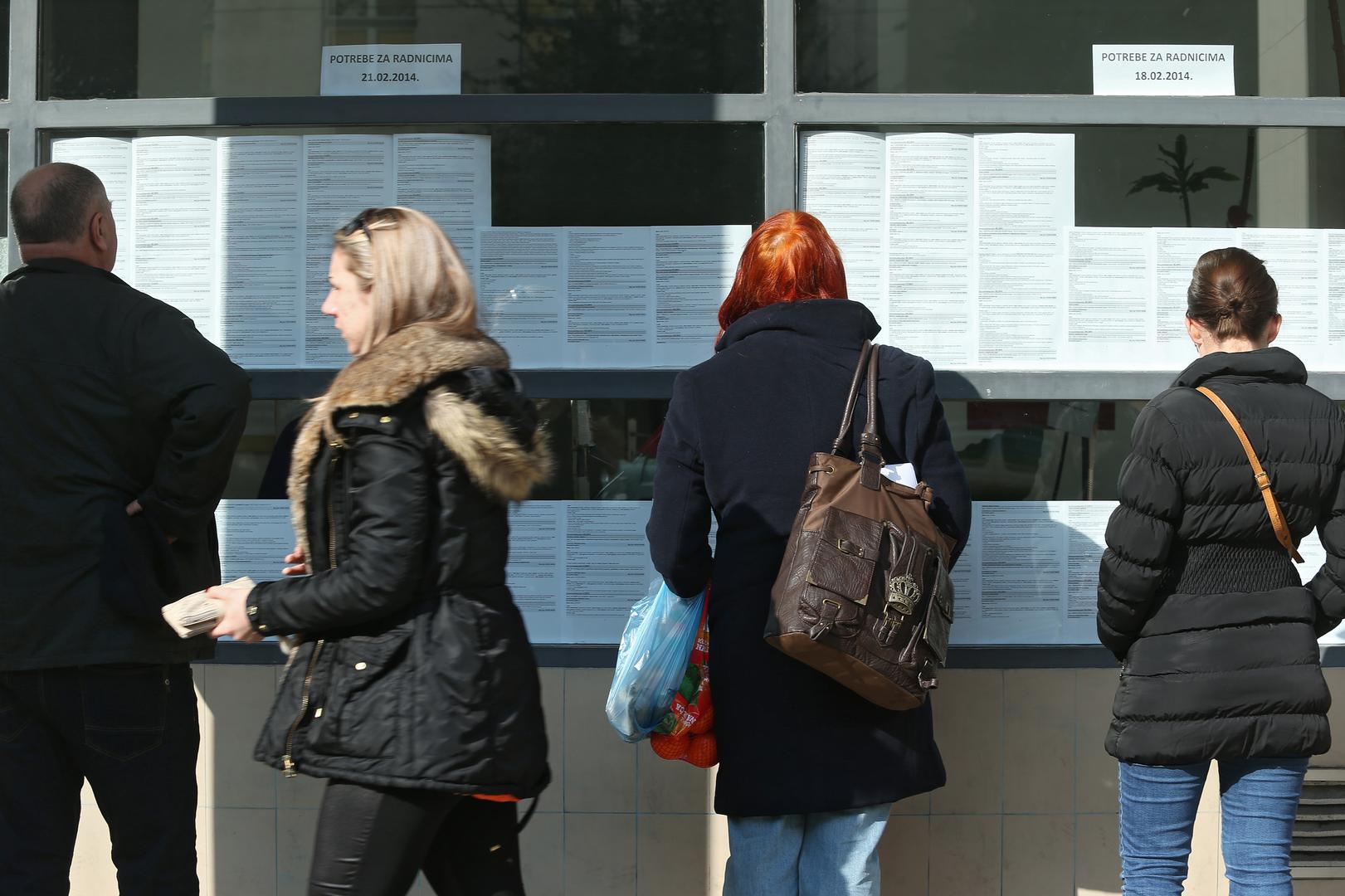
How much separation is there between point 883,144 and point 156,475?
224 centimetres

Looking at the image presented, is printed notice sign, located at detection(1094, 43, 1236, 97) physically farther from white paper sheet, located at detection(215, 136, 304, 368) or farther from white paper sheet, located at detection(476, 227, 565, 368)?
white paper sheet, located at detection(215, 136, 304, 368)

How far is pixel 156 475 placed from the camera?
3.16m

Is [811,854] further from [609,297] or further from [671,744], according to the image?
[609,297]

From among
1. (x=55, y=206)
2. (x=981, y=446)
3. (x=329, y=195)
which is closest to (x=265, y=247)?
(x=329, y=195)

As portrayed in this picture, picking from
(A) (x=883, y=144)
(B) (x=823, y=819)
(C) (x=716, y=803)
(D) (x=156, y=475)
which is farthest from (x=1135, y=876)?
(D) (x=156, y=475)

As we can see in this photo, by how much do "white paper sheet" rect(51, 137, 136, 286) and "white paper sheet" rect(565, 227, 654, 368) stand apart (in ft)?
4.39

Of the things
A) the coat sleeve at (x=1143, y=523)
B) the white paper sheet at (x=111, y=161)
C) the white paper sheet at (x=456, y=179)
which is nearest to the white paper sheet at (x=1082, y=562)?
the coat sleeve at (x=1143, y=523)

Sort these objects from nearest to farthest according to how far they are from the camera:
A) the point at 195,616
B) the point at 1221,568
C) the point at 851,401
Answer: the point at 195,616 < the point at 851,401 < the point at 1221,568

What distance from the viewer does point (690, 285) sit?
411cm

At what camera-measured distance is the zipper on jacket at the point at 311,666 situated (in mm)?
2512

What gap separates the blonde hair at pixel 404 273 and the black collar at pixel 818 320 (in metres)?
0.67

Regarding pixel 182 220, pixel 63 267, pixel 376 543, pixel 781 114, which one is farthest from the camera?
pixel 182 220

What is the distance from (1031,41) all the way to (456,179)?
1.76m

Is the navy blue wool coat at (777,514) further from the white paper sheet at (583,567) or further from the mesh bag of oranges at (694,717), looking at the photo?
the white paper sheet at (583,567)
